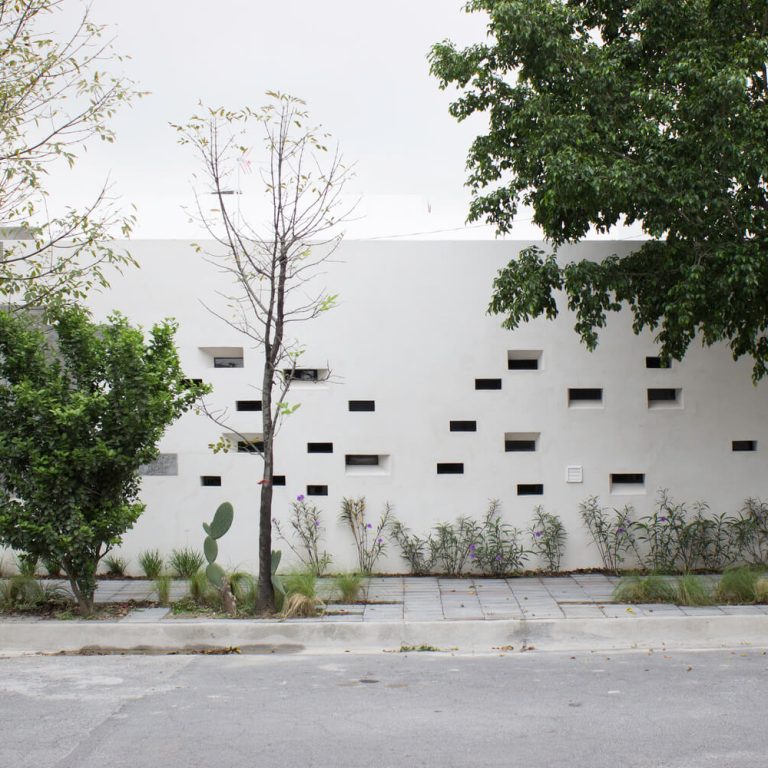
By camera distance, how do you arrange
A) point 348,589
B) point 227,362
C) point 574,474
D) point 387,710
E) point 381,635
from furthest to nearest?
point 227,362
point 574,474
point 348,589
point 381,635
point 387,710

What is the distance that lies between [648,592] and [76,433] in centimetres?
615

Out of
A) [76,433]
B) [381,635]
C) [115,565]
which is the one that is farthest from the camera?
[115,565]

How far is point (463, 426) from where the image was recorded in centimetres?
1210

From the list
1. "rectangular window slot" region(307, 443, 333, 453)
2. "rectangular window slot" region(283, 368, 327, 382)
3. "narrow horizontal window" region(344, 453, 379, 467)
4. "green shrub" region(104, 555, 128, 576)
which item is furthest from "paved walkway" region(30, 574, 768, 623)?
"rectangular window slot" region(283, 368, 327, 382)

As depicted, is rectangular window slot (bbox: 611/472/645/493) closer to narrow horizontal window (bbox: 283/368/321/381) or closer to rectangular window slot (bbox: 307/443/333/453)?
rectangular window slot (bbox: 307/443/333/453)

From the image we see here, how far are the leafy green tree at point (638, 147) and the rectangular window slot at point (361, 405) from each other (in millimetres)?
2212

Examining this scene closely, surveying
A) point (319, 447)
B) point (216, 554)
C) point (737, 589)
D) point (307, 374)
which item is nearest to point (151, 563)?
point (216, 554)

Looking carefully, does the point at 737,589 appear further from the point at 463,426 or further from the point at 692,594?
the point at 463,426

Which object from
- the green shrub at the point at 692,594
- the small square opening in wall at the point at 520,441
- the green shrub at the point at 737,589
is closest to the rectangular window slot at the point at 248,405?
the small square opening in wall at the point at 520,441

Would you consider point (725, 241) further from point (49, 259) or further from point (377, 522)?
point (49, 259)

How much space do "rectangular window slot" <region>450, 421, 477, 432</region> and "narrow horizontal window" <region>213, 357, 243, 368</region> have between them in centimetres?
285

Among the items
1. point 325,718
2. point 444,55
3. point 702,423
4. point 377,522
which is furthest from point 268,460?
point 702,423

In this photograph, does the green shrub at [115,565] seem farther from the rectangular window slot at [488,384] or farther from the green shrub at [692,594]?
the green shrub at [692,594]

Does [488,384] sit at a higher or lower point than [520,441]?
higher
